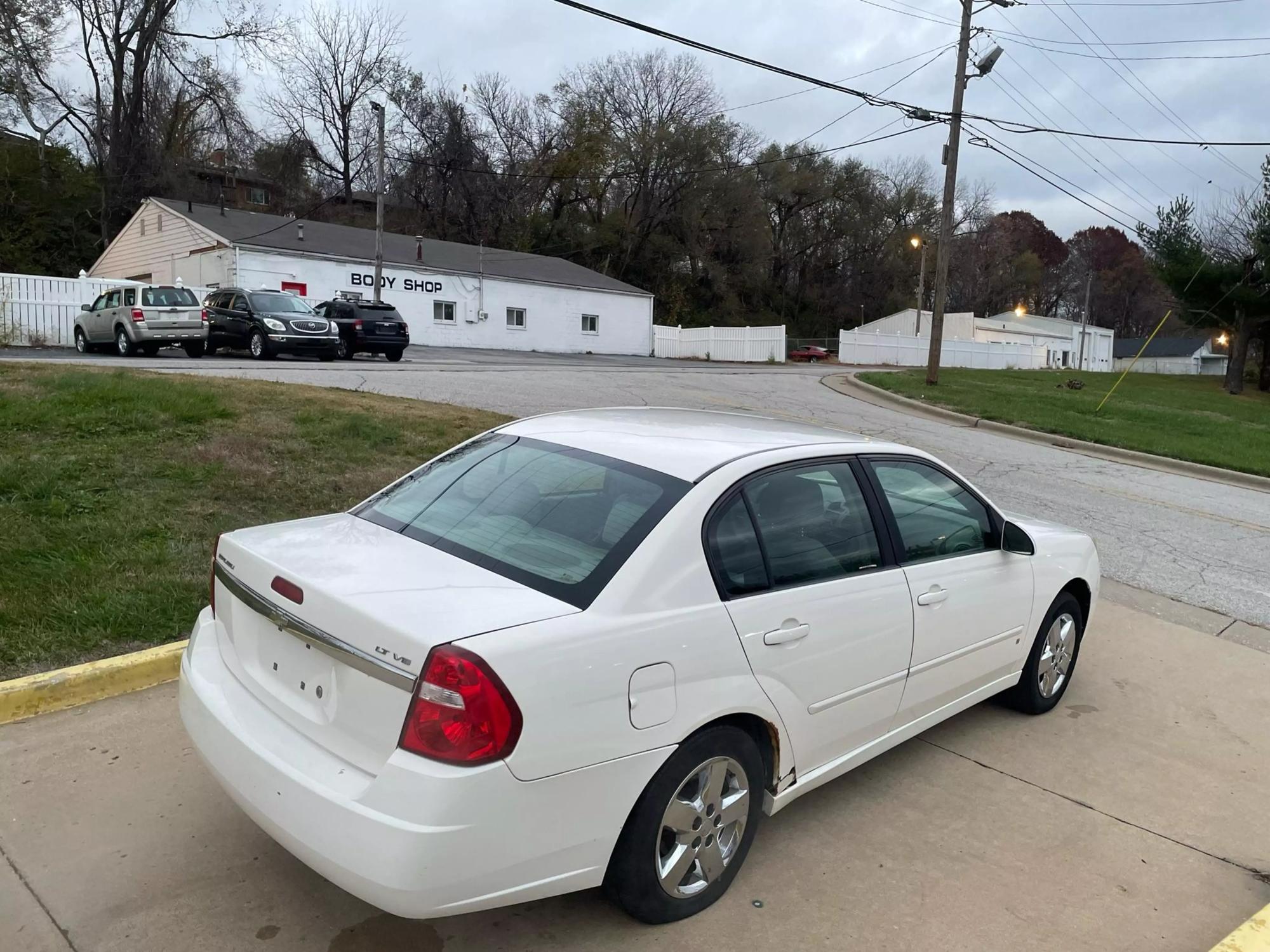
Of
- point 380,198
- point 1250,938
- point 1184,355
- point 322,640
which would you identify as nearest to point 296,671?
point 322,640

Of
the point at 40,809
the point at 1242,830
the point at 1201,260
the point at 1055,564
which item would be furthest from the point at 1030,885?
the point at 1201,260

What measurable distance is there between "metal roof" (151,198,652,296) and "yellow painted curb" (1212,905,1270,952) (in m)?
33.8

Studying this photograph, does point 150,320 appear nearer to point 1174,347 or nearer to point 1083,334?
point 1083,334

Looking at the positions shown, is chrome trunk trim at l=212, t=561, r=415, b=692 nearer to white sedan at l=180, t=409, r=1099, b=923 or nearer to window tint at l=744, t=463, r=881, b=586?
white sedan at l=180, t=409, r=1099, b=923

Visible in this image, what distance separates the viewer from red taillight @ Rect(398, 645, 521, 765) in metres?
2.29

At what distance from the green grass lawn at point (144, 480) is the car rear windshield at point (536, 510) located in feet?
6.47

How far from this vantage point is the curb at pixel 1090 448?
13.8 m

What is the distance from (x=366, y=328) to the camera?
23.5m

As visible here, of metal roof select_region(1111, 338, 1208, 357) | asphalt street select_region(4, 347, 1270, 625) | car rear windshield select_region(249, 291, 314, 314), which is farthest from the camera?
metal roof select_region(1111, 338, 1208, 357)

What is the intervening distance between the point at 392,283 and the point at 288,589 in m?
35.8

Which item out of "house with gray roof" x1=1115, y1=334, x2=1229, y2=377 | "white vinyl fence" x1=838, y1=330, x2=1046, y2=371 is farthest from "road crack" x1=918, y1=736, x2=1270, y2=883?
"house with gray roof" x1=1115, y1=334, x2=1229, y2=377

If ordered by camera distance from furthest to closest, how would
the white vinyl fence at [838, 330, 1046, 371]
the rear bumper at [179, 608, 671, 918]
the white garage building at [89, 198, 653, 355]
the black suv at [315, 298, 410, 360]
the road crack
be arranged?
the white vinyl fence at [838, 330, 1046, 371]
the white garage building at [89, 198, 653, 355]
the black suv at [315, 298, 410, 360]
the road crack
the rear bumper at [179, 608, 671, 918]

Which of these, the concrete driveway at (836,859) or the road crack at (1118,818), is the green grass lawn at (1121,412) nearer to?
the concrete driveway at (836,859)

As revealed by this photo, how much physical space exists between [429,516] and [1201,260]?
41811mm
